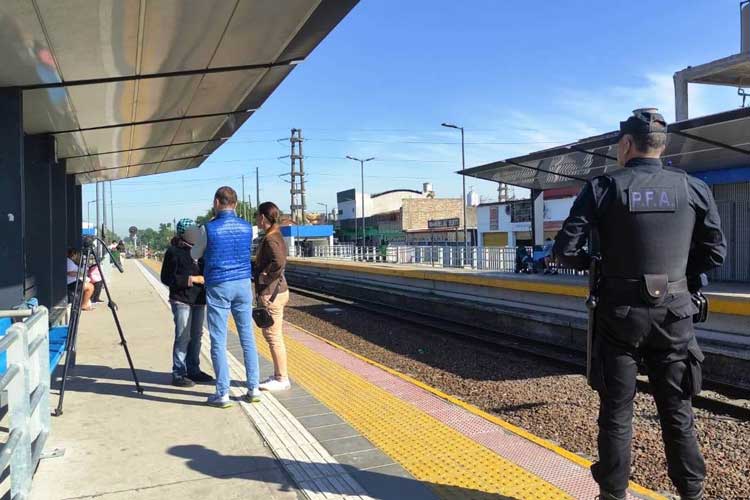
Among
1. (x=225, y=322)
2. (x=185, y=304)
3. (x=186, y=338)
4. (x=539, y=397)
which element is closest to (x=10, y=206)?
(x=185, y=304)

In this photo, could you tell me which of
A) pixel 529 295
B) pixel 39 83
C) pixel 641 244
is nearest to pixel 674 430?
pixel 641 244

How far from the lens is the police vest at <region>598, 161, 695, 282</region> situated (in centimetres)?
294

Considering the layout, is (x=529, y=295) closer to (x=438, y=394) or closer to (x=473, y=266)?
(x=438, y=394)

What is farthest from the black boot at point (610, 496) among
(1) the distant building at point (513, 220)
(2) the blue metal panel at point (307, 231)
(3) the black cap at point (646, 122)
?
(2) the blue metal panel at point (307, 231)

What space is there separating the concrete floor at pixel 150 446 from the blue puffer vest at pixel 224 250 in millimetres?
1215

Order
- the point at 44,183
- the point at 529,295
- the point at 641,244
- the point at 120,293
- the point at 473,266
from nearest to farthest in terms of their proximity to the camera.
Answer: the point at 641,244 < the point at 44,183 < the point at 529,295 < the point at 120,293 < the point at 473,266

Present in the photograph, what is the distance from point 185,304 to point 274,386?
1.33 m

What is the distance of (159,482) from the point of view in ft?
12.2

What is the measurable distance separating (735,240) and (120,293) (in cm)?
1618

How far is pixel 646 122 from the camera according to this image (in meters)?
3.03

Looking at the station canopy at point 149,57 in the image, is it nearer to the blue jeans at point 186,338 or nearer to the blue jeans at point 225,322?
the blue jeans at point 225,322

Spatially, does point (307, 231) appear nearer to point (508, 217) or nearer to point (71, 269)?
point (508, 217)

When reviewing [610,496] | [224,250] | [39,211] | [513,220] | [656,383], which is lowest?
[610,496]

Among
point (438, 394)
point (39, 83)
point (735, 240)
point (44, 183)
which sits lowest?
point (438, 394)
